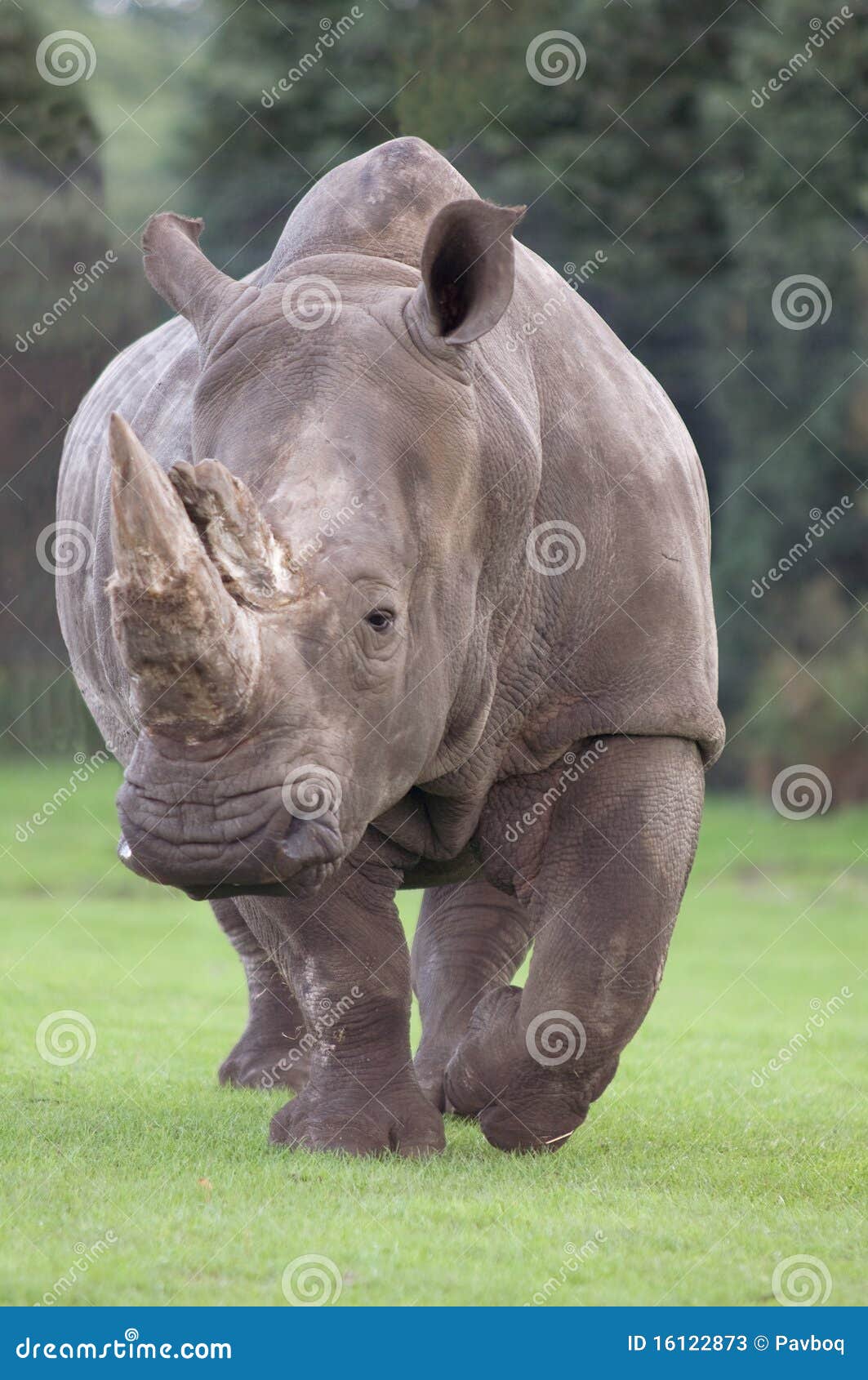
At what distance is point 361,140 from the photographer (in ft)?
75.5

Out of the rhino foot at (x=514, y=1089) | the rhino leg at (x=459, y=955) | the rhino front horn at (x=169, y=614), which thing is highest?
the rhino front horn at (x=169, y=614)

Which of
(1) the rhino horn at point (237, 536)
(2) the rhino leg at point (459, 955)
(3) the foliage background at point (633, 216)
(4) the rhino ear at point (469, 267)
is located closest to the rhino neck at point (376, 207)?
(4) the rhino ear at point (469, 267)

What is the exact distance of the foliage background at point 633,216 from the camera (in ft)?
67.4

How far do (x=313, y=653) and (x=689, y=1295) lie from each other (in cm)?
172

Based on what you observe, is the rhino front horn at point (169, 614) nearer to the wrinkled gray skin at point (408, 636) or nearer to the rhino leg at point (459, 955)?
the wrinkled gray skin at point (408, 636)

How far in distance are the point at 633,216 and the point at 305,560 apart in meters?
18.8

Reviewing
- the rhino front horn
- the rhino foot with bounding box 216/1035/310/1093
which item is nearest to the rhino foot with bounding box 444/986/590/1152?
the rhino foot with bounding box 216/1035/310/1093

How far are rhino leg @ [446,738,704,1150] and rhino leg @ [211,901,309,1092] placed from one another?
153 cm

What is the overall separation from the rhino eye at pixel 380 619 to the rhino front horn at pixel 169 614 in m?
0.46

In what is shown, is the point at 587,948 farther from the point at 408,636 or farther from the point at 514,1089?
the point at 408,636

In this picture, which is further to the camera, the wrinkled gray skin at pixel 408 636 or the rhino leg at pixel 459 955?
the rhino leg at pixel 459 955

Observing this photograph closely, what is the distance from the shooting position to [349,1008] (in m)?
6.20

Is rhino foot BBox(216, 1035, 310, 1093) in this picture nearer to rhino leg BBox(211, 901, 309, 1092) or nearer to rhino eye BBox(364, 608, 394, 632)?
rhino leg BBox(211, 901, 309, 1092)

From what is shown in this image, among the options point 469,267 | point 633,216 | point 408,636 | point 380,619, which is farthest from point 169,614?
point 633,216
